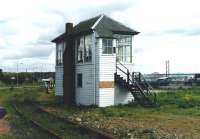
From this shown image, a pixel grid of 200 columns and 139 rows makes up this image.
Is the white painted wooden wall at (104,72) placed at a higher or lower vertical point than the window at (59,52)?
lower

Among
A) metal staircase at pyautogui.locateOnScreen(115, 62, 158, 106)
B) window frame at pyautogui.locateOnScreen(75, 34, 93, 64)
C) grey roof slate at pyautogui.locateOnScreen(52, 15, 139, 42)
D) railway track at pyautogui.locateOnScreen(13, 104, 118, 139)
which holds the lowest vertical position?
railway track at pyautogui.locateOnScreen(13, 104, 118, 139)

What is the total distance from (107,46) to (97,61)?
1.23m

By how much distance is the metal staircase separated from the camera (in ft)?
102

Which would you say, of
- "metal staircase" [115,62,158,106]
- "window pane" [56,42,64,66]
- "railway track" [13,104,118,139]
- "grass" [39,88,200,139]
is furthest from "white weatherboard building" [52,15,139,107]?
"railway track" [13,104,118,139]

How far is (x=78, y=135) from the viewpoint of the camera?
17312mm

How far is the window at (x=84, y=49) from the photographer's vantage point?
32.7 m

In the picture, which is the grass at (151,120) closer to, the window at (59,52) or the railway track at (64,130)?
the railway track at (64,130)

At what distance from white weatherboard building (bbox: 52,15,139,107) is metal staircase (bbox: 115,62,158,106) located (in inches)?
4.4

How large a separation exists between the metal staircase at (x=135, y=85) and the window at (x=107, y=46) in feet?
4.40

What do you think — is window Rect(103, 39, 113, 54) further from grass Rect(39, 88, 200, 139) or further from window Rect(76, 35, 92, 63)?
grass Rect(39, 88, 200, 139)

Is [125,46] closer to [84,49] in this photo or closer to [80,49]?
[84,49]

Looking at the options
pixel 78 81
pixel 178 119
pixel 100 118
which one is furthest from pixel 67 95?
pixel 178 119

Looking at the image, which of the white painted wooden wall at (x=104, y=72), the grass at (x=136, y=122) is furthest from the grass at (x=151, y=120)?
the white painted wooden wall at (x=104, y=72)

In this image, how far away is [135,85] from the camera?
104 feet
